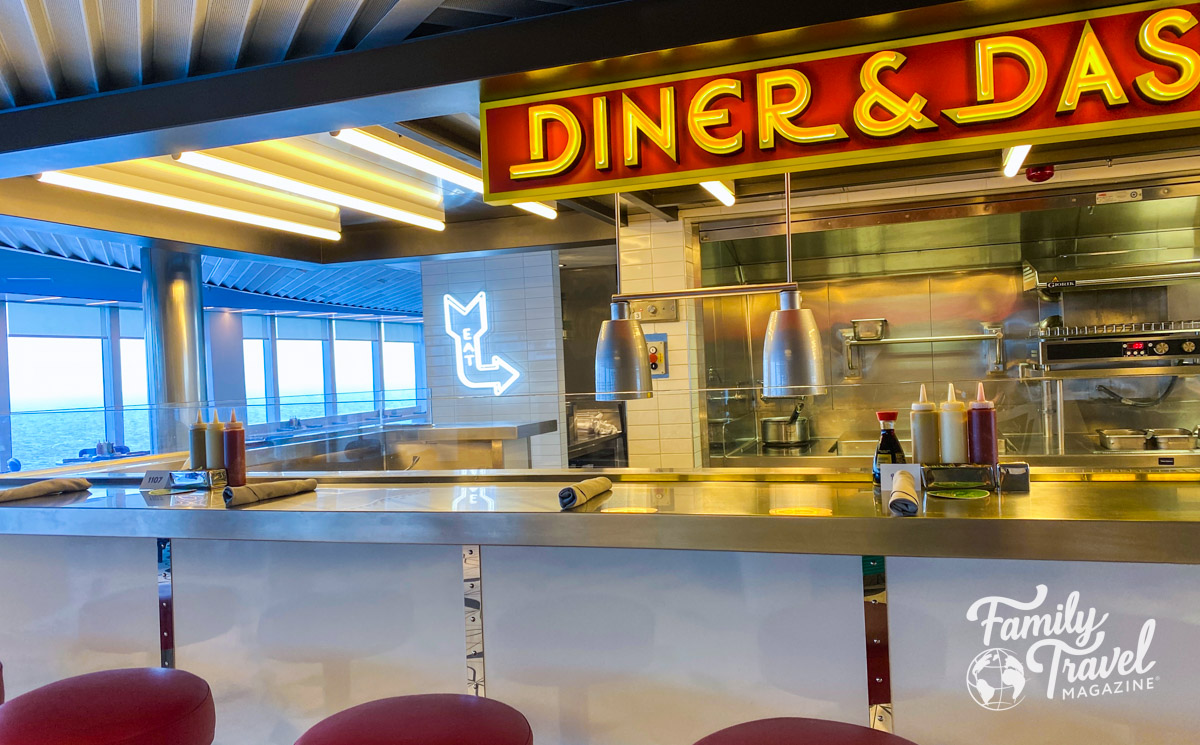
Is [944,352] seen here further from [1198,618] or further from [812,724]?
[812,724]

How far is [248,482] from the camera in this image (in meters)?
2.98

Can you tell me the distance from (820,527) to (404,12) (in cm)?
192

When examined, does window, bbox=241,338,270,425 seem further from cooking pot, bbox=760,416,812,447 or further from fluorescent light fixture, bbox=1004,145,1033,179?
fluorescent light fixture, bbox=1004,145,1033,179

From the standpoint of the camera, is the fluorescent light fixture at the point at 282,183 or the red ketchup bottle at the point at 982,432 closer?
the red ketchup bottle at the point at 982,432

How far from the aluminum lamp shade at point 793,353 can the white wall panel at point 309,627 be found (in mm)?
1067

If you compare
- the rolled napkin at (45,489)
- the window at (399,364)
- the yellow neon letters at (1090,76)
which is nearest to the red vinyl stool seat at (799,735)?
the yellow neon letters at (1090,76)

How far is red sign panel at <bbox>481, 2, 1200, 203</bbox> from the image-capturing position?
214cm

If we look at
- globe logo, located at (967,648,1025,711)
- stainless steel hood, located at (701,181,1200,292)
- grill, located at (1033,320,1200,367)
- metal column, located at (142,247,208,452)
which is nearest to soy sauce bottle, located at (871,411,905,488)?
globe logo, located at (967,648,1025,711)

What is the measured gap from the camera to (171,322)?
6.11m

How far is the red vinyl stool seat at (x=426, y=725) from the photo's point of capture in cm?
163

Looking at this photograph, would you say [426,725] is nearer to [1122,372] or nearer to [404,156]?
[404,156]

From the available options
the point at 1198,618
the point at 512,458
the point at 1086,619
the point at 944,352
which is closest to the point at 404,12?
the point at 512,458

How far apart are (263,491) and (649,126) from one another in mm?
1631

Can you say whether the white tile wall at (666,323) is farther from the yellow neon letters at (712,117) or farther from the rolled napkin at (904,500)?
the rolled napkin at (904,500)
